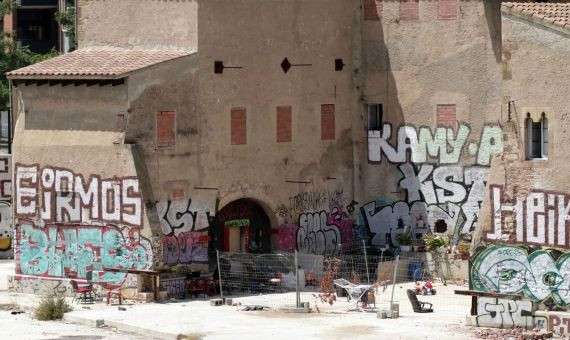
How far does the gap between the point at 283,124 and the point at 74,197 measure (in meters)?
6.71

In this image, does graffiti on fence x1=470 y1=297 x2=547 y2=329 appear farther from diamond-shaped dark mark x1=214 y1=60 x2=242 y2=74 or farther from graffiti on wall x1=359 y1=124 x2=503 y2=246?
diamond-shaped dark mark x1=214 y1=60 x2=242 y2=74

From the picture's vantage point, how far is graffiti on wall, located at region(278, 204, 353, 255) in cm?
5047

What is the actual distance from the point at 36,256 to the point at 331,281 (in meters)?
8.42

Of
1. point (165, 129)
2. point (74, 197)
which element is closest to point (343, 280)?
point (165, 129)

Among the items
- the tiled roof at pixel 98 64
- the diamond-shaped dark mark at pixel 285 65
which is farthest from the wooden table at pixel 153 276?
the diamond-shaped dark mark at pixel 285 65

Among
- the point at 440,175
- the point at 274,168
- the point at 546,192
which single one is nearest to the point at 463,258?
the point at 440,175

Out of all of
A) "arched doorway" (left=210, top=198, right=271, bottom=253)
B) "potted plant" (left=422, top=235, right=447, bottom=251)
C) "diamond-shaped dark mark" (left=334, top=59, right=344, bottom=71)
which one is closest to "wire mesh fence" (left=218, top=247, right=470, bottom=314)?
"potted plant" (left=422, top=235, right=447, bottom=251)

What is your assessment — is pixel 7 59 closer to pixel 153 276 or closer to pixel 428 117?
pixel 428 117

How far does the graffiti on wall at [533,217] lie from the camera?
4069cm

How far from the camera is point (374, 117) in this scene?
5244cm

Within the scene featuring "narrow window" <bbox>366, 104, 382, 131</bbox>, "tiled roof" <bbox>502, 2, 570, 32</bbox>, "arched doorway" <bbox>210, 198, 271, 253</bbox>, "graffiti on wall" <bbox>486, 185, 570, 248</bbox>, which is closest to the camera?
Result: "graffiti on wall" <bbox>486, 185, 570, 248</bbox>

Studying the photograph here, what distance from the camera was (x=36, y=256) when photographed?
48062mm

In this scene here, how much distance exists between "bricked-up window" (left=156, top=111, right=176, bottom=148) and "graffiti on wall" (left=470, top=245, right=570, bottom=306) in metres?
9.46

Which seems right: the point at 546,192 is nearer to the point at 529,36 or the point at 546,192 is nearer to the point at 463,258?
the point at 529,36
